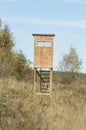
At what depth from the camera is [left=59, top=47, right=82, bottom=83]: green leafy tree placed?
152ft

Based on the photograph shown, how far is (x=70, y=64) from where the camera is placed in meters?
48.2

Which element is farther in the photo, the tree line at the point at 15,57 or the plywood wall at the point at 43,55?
the tree line at the point at 15,57

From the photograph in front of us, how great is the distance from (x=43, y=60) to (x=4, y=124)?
1549 centimetres

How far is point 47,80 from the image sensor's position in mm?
28422

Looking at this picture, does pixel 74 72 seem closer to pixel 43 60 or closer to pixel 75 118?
pixel 43 60

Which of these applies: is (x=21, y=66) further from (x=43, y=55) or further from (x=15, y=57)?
(x=43, y=55)

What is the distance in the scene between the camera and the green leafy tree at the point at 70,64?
4628cm

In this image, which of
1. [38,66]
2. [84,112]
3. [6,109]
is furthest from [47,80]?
[6,109]

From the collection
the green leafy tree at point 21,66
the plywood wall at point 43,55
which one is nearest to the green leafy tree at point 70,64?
the green leafy tree at point 21,66

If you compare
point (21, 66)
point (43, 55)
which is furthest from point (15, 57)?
point (43, 55)

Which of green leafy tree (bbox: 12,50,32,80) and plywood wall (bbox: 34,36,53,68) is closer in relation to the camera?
plywood wall (bbox: 34,36,53,68)

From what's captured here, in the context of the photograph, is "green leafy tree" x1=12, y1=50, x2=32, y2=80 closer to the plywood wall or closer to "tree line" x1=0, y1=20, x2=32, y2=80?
"tree line" x1=0, y1=20, x2=32, y2=80

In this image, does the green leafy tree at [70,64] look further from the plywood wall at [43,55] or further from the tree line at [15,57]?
the plywood wall at [43,55]

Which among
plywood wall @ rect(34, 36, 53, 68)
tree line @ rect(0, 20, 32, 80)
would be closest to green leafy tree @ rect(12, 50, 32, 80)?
tree line @ rect(0, 20, 32, 80)
